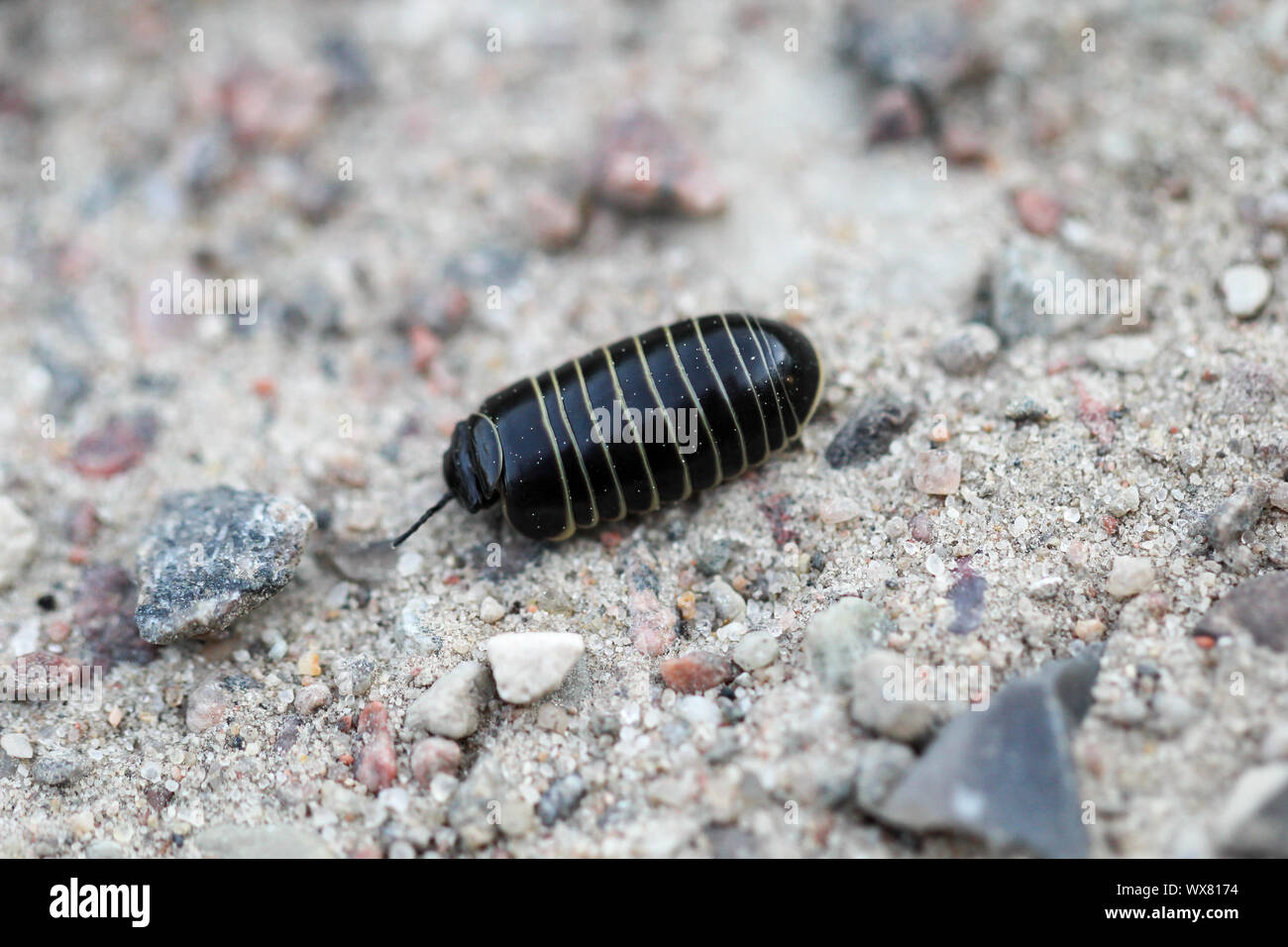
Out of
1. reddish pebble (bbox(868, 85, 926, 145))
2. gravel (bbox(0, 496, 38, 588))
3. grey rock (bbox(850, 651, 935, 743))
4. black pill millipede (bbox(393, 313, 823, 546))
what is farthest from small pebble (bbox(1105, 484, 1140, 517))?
gravel (bbox(0, 496, 38, 588))

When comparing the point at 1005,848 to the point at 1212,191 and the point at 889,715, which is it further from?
the point at 1212,191

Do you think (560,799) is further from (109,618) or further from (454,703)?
(109,618)

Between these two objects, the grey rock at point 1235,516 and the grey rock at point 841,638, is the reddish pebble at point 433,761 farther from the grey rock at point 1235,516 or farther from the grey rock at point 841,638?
the grey rock at point 1235,516

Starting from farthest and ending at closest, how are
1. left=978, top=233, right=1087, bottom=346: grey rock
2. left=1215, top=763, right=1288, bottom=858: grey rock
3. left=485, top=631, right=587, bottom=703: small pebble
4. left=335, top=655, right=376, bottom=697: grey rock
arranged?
left=978, top=233, right=1087, bottom=346: grey rock
left=335, top=655, right=376, bottom=697: grey rock
left=485, top=631, right=587, bottom=703: small pebble
left=1215, top=763, right=1288, bottom=858: grey rock

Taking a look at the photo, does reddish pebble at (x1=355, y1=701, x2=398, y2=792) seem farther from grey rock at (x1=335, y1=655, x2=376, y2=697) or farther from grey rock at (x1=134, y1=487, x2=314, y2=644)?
grey rock at (x1=134, y1=487, x2=314, y2=644)

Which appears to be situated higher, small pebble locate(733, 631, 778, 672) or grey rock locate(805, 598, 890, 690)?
grey rock locate(805, 598, 890, 690)

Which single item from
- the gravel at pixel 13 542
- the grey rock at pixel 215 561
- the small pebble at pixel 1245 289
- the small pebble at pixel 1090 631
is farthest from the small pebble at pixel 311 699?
the small pebble at pixel 1245 289

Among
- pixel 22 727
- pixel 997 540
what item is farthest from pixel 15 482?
pixel 997 540
